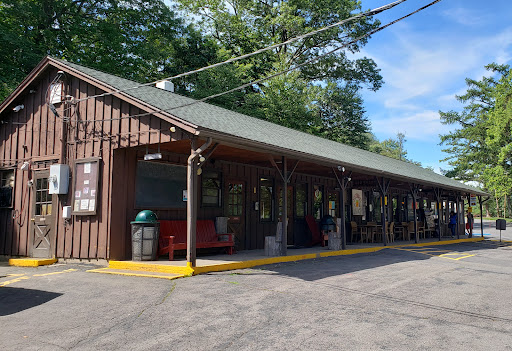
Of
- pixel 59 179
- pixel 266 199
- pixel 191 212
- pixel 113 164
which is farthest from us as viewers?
pixel 266 199

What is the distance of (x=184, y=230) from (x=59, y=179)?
353 centimetres

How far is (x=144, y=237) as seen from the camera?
9.66m

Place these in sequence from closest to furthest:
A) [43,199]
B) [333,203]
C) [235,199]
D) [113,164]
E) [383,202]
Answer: [113,164] < [43,199] < [235,199] < [383,202] < [333,203]

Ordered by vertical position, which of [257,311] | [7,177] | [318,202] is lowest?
[257,311]

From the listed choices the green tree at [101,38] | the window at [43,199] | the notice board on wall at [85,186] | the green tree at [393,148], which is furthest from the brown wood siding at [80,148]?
the green tree at [393,148]

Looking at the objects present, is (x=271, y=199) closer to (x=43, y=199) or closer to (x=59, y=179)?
(x=59, y=179)

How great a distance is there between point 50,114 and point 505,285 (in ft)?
40.6

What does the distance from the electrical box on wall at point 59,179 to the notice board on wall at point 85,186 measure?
230 mm

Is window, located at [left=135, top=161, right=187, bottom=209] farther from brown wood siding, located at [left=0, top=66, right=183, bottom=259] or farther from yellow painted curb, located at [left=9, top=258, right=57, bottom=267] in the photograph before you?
yellow painted curb, located at [left=9, top=258, right=57, bottom=267]

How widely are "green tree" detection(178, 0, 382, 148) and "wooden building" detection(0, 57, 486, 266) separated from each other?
61.5 feet

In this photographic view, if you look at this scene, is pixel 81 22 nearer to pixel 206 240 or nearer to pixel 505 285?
pixel 206 240

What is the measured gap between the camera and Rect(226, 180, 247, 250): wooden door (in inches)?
514

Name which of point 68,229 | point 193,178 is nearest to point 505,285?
point 193,178

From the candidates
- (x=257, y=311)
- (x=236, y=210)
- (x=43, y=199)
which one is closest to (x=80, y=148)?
(x=43, y=199)
